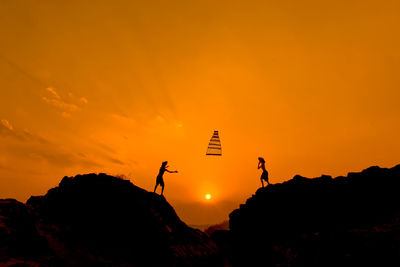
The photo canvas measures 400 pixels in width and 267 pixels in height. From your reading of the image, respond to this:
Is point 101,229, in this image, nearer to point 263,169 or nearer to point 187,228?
point 187,228

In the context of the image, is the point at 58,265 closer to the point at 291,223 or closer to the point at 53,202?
the point at 53,202

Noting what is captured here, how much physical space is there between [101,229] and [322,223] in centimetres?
1290

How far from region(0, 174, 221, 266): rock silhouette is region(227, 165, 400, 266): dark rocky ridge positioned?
4.49 metres

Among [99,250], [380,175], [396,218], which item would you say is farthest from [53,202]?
[380,175]

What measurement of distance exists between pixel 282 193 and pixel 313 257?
7130 mm

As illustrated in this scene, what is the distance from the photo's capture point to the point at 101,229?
33.5 ft

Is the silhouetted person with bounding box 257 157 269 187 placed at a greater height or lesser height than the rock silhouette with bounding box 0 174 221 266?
greater

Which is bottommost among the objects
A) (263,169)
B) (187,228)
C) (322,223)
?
(187,228)

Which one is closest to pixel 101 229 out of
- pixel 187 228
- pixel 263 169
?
pixel 187 228

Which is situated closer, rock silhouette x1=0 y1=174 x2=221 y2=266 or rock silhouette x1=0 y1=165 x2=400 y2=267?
rock silhouette x1=0 y1=174 x2=221 y2=266

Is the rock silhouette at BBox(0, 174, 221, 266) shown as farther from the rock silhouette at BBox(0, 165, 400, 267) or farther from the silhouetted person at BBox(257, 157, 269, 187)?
the silhouetted person at BBox(257, 157, 269, 187)

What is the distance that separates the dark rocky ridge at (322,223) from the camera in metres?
8.98

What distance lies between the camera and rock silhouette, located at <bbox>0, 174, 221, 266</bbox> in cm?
796

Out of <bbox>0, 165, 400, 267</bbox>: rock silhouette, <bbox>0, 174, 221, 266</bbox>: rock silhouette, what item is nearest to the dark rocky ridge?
<bbox>0, 165, 400, 267</bbox>: rock silhouette
